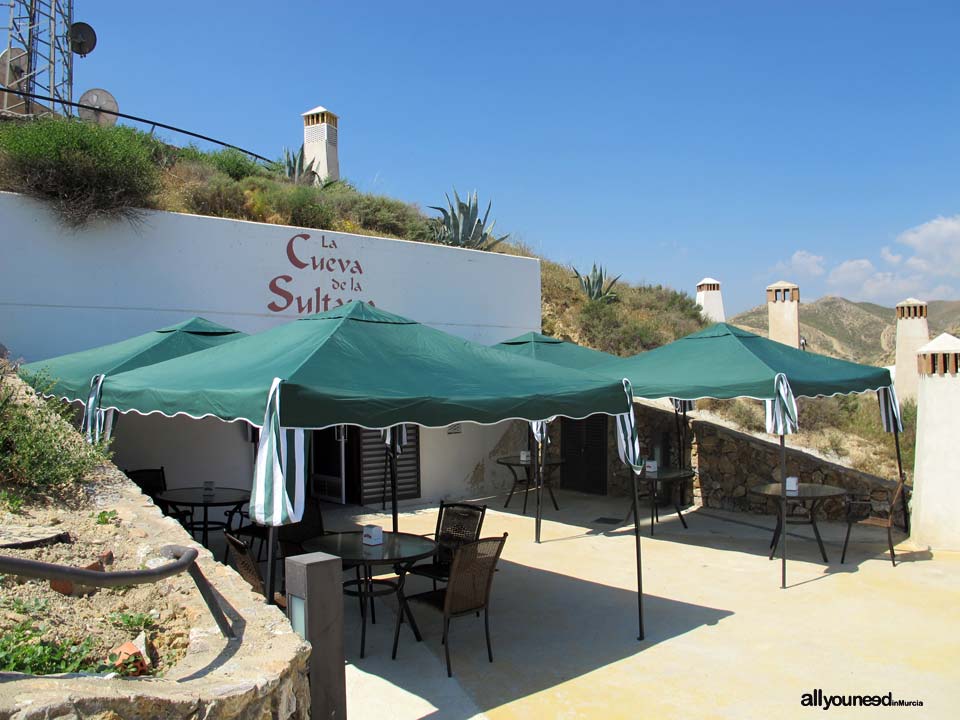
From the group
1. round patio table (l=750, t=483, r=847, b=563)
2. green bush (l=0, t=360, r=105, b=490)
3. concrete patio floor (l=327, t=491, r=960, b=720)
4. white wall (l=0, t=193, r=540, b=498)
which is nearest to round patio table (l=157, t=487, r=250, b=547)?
white wall (l=0, t=193, r=540, b=498)

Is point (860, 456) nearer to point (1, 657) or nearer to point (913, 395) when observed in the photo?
point (913, 395)

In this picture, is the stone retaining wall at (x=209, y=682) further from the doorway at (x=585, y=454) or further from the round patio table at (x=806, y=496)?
the doorway at (x=585, y=454)

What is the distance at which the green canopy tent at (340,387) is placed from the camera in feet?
14.8

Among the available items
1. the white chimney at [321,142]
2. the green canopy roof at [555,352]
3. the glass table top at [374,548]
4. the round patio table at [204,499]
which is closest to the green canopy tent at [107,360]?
the round patio table at [204,499]

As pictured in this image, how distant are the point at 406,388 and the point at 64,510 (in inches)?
96.4

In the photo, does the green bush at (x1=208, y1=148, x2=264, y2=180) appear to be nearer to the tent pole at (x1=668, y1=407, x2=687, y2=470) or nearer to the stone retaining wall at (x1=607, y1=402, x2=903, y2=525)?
the stone retaining wall at (x1=607, y1=402, x2=903, y2=525)

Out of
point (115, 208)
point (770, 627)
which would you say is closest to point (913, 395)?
point (770, 627)

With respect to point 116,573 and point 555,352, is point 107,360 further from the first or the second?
point 555,352

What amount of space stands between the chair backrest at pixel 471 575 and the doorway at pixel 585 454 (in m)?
7.67

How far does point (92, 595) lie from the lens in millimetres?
4074

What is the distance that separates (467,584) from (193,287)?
6607 millimetres

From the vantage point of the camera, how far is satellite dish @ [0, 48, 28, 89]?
1549 centimetres

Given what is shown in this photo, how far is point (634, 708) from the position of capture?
182 inches

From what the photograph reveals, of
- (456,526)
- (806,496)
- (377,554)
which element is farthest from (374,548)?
(806,496)
